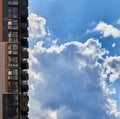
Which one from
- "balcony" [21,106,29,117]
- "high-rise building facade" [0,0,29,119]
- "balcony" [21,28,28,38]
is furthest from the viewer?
"balcony" [21,28,28,38]

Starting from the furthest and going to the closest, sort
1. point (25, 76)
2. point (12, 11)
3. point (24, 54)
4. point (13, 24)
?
1. point (25, 76)
2. point (24, 54)
3. point (12, 11)
4. point (13, 24)

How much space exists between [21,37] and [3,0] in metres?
5.58

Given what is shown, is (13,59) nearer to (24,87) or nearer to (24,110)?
(24,87)

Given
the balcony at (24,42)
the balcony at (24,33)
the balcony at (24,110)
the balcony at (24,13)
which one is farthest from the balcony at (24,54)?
the balcony at (24,110)

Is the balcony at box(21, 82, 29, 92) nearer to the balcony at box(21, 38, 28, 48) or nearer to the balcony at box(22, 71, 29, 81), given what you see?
the balcony at box(22, 71, 29, 81)

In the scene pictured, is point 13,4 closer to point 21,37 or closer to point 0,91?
point 21,37

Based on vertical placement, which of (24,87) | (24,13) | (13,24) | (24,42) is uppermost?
(24,13)

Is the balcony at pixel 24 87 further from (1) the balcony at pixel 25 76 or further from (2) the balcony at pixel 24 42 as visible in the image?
(2) the balcony at pixel 24 42

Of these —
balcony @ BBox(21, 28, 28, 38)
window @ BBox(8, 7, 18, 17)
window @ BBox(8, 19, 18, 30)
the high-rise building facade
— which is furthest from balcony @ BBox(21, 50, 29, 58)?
window @ BBox(8, 7, 18, 17)

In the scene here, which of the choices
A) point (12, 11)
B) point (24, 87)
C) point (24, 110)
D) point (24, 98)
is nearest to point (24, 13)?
point (12, 11)

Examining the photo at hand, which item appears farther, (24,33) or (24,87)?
(24,33)

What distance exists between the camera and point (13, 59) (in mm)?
81438

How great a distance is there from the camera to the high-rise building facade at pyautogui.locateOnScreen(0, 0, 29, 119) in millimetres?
79750

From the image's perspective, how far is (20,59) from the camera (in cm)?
8269
